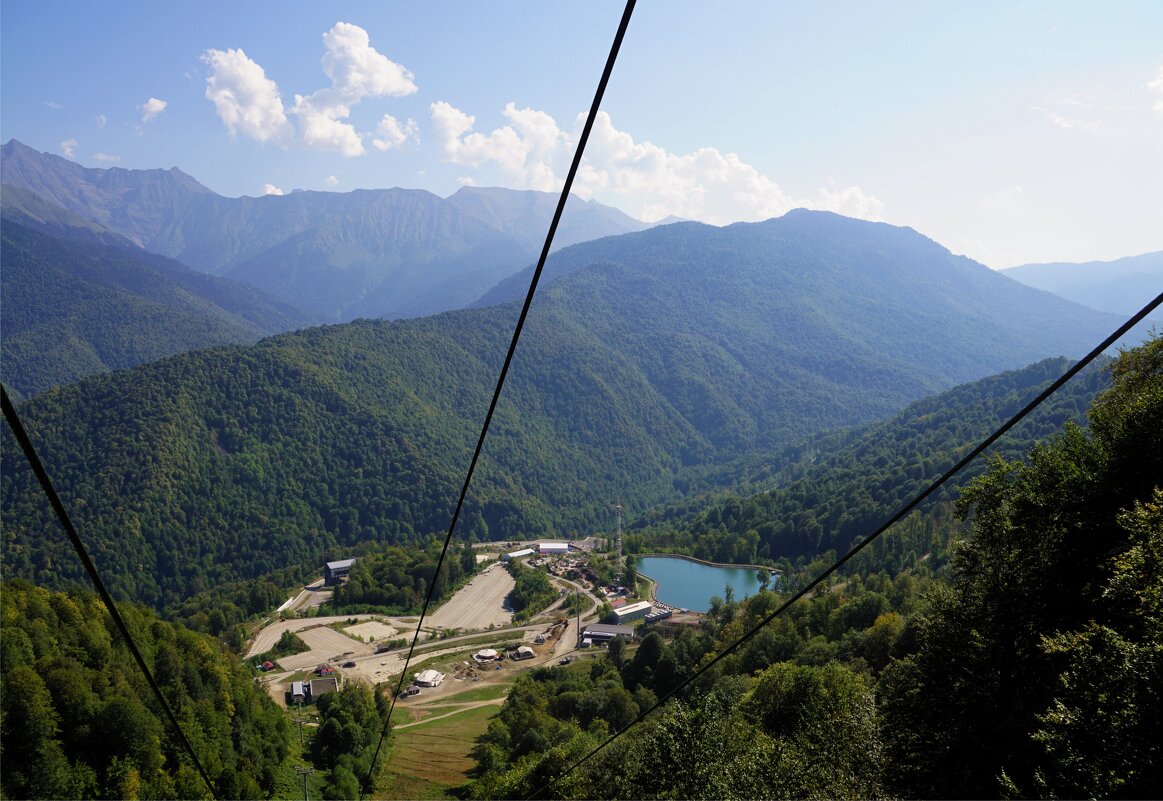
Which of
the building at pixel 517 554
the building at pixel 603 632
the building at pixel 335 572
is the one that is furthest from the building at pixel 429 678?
the building at pixel 517 554

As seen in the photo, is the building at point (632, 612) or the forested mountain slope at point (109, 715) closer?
the forested mountain slope at point (109, 715)

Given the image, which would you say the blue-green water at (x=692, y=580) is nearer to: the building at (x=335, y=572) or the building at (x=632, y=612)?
the building at (x=632, y=612)

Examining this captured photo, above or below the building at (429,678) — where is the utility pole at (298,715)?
above

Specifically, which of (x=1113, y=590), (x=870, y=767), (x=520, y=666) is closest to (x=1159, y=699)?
(x=1113, y=590)

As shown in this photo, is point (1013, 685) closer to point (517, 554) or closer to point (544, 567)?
point (544, 567)

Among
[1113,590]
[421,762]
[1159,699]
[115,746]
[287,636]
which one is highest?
[1113,590]

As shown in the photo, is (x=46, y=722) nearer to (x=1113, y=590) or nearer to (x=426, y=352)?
(x=1113, y=590)
